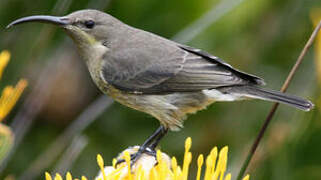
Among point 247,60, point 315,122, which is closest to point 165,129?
point 315,122

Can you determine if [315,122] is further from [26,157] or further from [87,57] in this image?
[26,157]

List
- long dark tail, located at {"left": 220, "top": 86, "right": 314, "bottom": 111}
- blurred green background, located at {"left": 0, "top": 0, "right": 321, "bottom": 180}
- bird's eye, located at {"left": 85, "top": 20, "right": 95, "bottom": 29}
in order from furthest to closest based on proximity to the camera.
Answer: blurred green background, located at {"left": 0, "top": 0, "right": 321, "bottom": 180}, bird's eye, located at {"left": 85, "top": 20, "right": 95, "bottom": 29}, long dark tail, located at {"left": 220, "top": 86, "right": 314, "bottom": 111}

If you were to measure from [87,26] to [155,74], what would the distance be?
1.12ft

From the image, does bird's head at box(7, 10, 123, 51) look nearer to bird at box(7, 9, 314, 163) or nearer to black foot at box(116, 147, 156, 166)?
bird at box(7, 9, 314, 163)

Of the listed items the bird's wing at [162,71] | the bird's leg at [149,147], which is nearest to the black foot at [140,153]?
the bird's leg at [149,147]

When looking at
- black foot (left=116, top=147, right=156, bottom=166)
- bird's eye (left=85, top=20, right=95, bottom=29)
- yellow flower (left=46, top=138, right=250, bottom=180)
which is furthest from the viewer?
bird's eye (left=85, top=20, right=95, bottom=29)

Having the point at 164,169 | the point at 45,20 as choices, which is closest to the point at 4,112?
the point at 45,20

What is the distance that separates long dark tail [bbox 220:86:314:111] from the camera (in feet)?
7.98

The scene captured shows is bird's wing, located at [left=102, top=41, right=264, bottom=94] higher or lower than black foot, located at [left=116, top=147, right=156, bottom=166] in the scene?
higher

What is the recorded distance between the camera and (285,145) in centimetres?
247

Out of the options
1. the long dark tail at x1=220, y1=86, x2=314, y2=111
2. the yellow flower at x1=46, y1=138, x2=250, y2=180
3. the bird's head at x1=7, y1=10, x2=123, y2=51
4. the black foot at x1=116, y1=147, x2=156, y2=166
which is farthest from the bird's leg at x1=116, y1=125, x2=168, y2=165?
the bird's head at x1=7, y1=10, x2=123, y2=51

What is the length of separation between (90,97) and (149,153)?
47.2 inches

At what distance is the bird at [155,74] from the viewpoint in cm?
269

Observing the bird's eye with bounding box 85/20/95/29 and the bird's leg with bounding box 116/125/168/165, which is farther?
the bird's eye with bounding box 85/20/95/29
